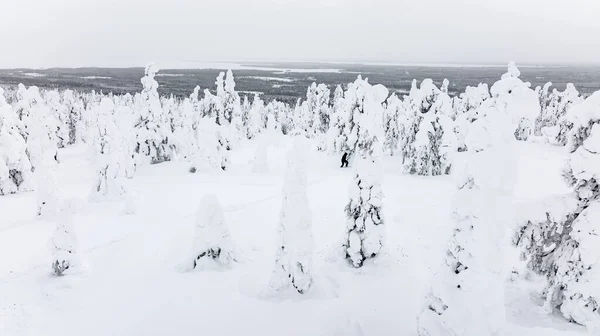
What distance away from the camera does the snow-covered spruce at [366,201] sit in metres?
12.8

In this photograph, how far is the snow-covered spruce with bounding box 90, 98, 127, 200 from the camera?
21391mm

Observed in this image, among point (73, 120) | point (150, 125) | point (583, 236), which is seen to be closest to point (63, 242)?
point (583, 236)

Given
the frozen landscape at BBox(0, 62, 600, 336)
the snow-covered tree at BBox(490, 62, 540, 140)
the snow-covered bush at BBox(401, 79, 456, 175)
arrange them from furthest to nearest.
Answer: the snow-covered bush at BBox(401, 79, 456, 175) < the frozen landscape at BBox(0, 62, 600, 336) < the snow-covered tree at BBox(490, 62, 540, 140)

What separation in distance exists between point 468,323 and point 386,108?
3833 cm

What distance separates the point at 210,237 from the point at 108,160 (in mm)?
12870

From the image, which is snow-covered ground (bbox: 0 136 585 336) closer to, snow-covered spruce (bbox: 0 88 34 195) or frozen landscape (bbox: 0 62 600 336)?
frozen landscape (bbox: 0 62 600 336)

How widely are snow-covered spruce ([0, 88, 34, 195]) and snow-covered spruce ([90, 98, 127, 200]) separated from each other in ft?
22.4

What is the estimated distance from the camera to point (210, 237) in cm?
1309

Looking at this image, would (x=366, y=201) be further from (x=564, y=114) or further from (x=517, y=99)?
(x=564, y=114)

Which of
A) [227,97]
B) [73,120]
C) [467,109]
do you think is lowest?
[73,120]

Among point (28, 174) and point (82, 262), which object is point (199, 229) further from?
point (28, 174)

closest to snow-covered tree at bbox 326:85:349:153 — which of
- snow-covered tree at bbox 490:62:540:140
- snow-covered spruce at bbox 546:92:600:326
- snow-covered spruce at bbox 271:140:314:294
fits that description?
snow-covered spruce at bbox 271:140:314:294

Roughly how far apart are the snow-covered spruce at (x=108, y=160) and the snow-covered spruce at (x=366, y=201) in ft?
49.6

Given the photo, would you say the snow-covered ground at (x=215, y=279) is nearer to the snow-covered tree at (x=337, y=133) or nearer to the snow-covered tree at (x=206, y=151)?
A: the snow-covered tree at (x=206, y=151)
